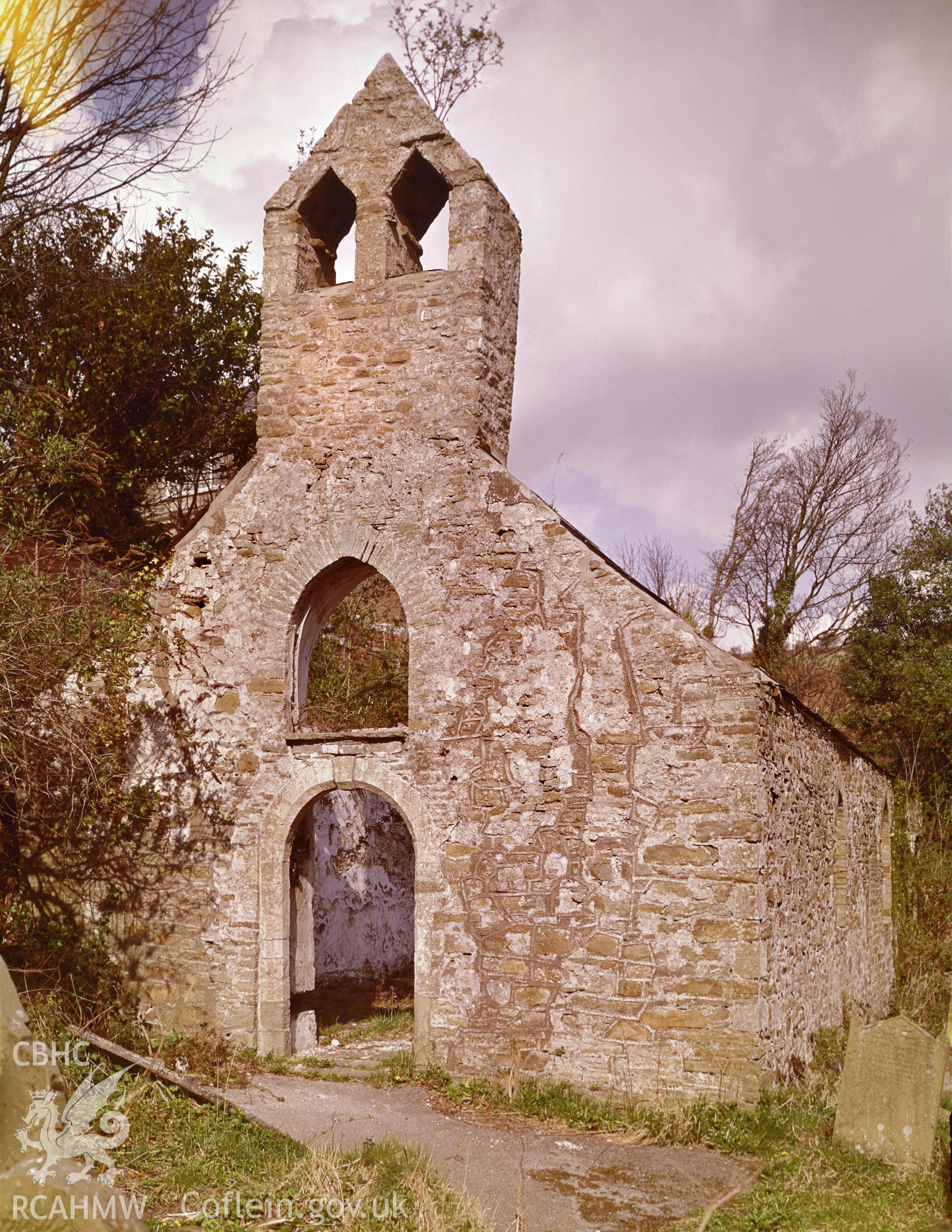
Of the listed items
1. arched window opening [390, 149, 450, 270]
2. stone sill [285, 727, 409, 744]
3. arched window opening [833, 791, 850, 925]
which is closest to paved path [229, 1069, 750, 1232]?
stone sill [285, 727, 409, 744]

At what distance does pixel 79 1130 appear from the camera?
5.68 meters

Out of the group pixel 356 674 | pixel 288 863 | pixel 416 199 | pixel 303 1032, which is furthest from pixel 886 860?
pixel 416 199

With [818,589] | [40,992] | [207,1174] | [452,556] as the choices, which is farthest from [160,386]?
[818,589]

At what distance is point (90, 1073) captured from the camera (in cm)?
605

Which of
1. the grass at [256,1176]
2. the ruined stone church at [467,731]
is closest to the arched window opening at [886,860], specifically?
the ruined stone church at [467,731]

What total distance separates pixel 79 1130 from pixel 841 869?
7.27 m

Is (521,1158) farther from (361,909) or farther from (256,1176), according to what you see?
(361,909)

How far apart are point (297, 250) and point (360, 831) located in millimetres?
7452

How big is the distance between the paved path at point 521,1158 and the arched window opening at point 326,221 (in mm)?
6708

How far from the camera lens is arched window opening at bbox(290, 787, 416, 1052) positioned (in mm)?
11820

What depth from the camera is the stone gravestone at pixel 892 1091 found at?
6023 mm

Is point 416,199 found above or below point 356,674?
above

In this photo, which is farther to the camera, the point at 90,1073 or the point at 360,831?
the point at 360,831

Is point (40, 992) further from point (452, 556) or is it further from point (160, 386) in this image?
point (160, 386)
